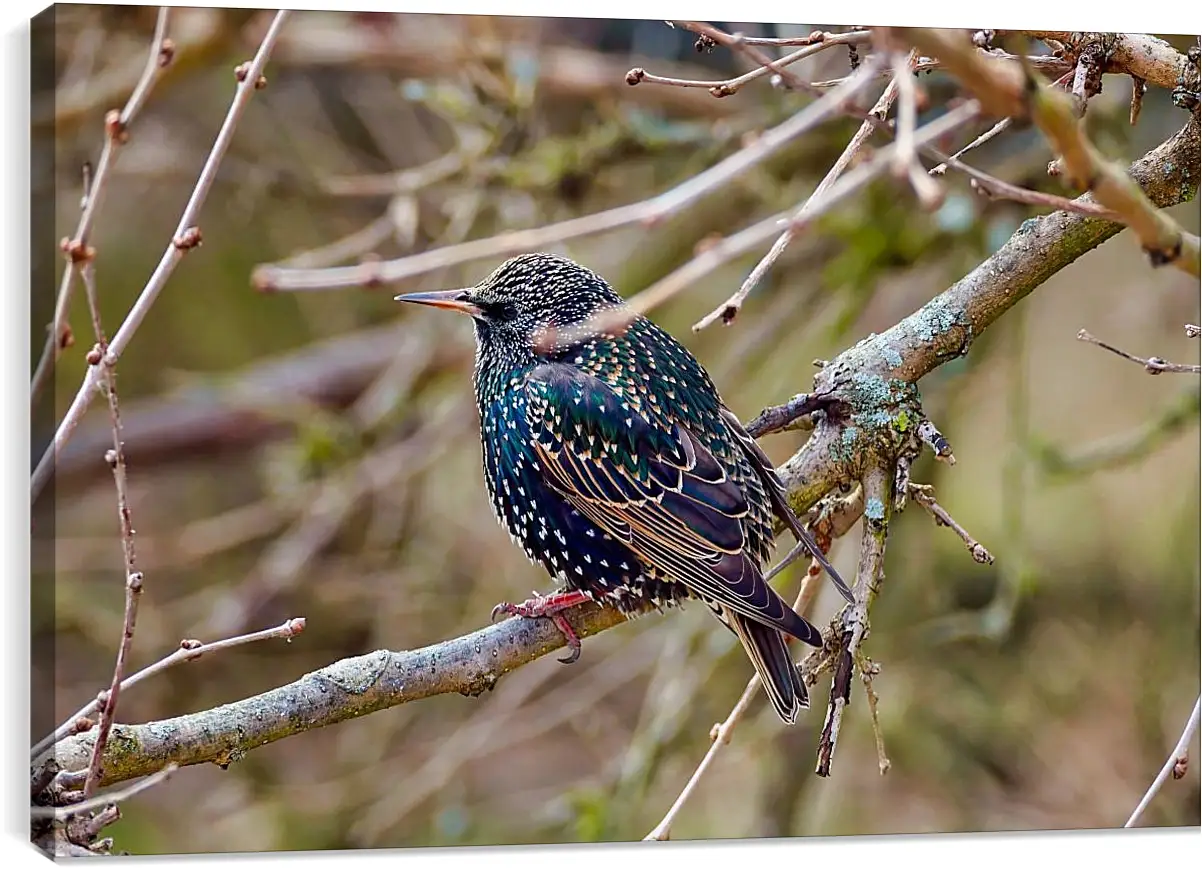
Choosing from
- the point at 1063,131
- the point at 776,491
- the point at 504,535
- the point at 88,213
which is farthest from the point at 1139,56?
the point at 504,535

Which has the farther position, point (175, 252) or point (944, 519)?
point (944, 519)

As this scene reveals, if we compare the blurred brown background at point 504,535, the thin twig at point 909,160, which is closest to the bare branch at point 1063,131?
the thin twig at point 909,160

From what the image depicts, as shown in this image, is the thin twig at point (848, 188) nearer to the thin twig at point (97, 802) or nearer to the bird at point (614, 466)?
the bird at point (614, 466)

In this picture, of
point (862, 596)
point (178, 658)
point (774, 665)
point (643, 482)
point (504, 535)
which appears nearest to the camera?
point (178, 658)

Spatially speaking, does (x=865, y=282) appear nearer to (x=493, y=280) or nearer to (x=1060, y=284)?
(x=1060, y=284)

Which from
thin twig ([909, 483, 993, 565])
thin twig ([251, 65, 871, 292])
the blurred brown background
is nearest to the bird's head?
the blurred brown background

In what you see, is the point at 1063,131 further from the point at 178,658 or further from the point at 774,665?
the point at 178,658

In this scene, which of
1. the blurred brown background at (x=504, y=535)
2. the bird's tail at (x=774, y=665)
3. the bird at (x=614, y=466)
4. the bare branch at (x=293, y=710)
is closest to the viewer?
the bare branch at (x=293, y=710)
